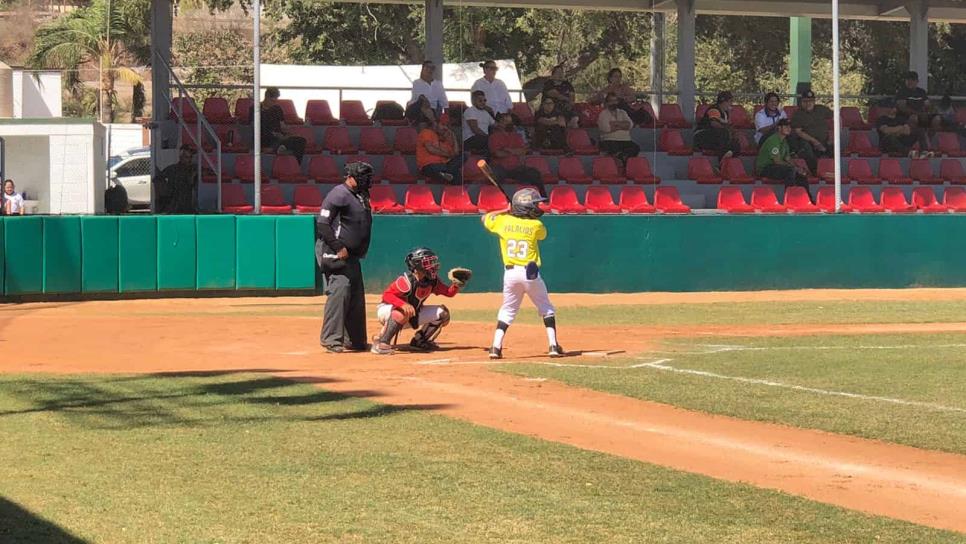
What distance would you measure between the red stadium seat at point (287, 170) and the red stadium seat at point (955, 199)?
1418 centimetres

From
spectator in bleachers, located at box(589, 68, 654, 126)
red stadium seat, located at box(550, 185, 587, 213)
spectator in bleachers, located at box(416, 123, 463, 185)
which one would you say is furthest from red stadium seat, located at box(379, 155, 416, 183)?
spectator in bleachers, located at box(589, 68, 654, 126)

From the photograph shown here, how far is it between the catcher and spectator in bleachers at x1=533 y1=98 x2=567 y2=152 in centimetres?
1241

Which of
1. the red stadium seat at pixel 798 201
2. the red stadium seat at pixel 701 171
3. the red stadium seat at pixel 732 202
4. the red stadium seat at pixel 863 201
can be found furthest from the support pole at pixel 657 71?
the red stadium seat at pixel 863 201

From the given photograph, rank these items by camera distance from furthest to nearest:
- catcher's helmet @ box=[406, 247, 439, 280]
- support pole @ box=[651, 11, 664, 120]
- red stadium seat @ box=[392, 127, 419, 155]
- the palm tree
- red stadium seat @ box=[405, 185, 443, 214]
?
Result: the palm tree, support pole @ box=[651, 11, 664, 120], red stadium seat @ box=[392, 127, 419, 155], red stadium seat @ box=[405, 185, 443, 214], catcher's helmet @ box=[406, 247, 439, 280]

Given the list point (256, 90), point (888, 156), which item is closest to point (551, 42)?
point (888, 156)

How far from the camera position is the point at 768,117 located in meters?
30.3

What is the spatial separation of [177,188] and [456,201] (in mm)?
5368

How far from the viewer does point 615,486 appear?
27.3 ft

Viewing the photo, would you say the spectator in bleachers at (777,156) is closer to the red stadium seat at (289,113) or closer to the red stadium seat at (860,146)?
the red stadium seat at (860,146)

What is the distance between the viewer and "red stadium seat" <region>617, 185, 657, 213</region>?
27609 mm

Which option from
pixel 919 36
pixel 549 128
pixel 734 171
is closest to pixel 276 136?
pixel 549 128

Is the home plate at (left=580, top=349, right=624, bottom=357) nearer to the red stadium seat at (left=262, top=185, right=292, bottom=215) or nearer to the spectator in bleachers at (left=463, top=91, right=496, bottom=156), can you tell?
the spectator in bleachers at (left=463, top=91, right=496, bottom=156)

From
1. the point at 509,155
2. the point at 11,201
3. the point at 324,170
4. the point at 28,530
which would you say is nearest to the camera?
the point at 28,530

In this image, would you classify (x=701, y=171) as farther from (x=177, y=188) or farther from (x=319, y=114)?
(x=177, y=188)
